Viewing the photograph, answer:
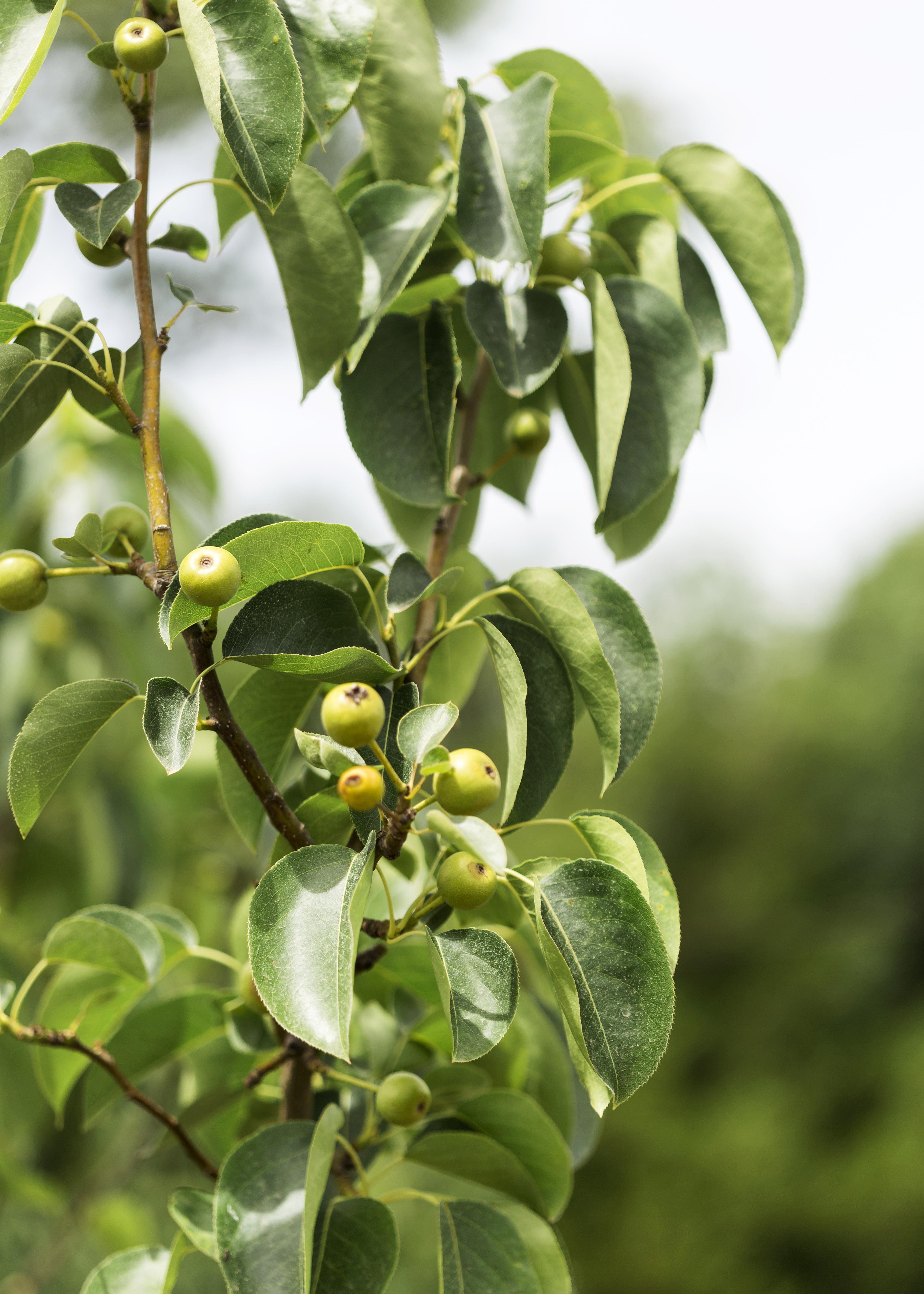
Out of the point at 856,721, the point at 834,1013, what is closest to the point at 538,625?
the point at 834,1013

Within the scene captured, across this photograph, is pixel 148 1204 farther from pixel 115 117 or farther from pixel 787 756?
pixel 787 756

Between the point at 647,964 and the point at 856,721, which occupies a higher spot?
the point at 647,964

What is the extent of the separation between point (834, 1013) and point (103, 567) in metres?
6.07

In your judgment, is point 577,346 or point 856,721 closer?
point 577,346

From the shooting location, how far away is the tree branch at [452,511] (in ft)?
1.98

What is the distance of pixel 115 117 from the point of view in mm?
3564

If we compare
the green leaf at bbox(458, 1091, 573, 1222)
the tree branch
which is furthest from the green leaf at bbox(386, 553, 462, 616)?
the green leaf at bbox(458, 1091, 573, 1222)

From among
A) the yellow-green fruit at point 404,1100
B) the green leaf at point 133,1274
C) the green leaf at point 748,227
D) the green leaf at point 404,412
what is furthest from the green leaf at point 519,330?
the green leaf at point 133,1274

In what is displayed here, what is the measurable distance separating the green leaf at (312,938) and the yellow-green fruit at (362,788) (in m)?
0.02

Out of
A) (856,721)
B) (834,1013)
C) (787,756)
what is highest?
(856,721)

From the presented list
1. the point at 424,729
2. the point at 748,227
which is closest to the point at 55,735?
the point at 424,729

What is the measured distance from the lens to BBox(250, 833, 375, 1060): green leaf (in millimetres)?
373

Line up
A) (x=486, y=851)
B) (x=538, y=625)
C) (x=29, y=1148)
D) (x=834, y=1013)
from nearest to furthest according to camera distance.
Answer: (x=486, y=851)
(x=538, y=625)
(x=29, y=1148)
(x=834, y=1013)

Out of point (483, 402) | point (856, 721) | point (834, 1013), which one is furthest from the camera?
point (856, 721)
